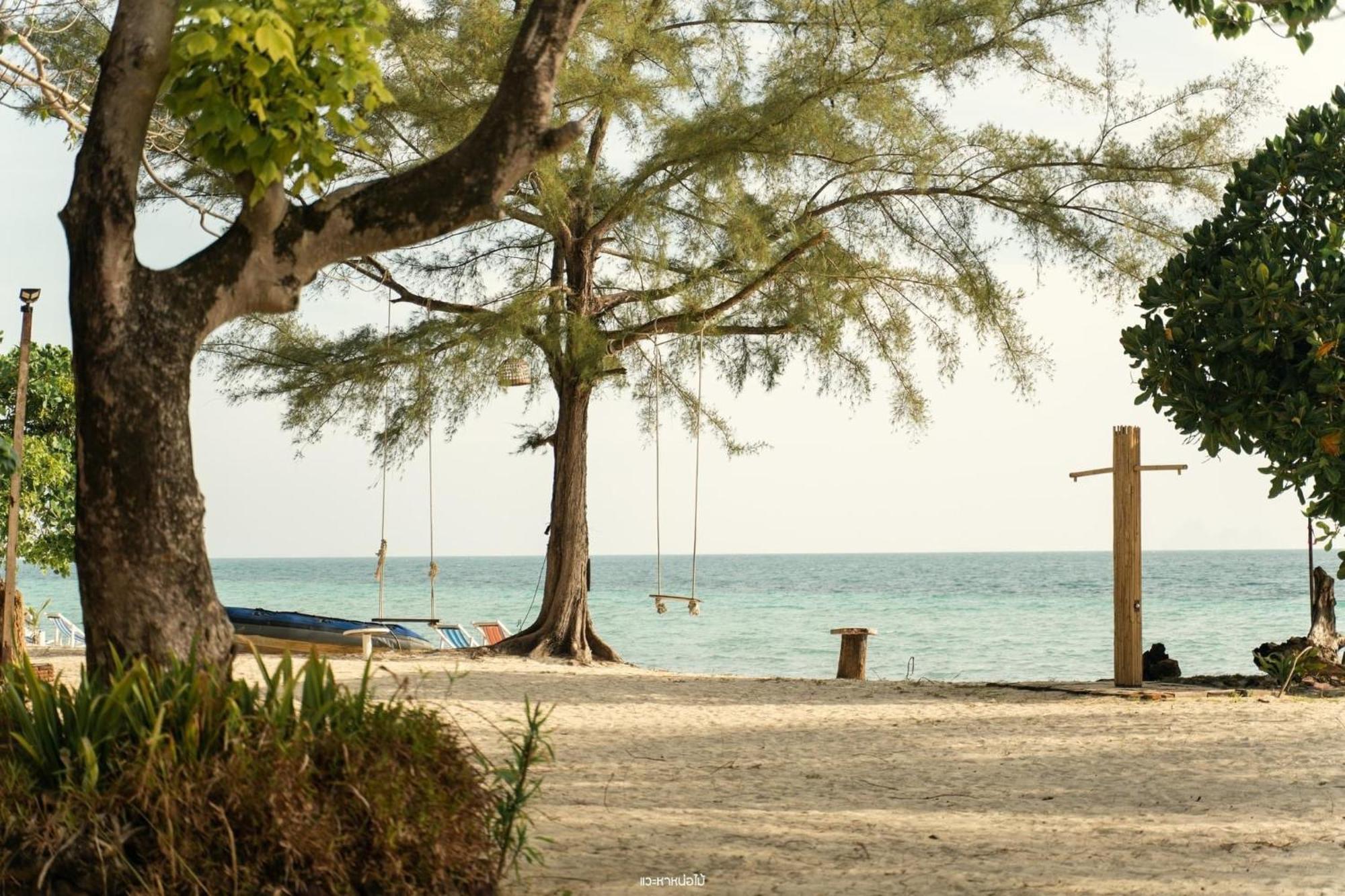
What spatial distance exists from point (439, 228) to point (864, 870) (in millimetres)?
2413

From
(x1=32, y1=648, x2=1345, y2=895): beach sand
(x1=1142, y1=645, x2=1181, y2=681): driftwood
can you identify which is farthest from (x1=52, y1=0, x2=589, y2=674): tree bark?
Result: (x1=1142, y1=645, x2=1181, y2=681): driftwood

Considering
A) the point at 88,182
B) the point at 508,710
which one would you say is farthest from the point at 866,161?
the point at 88,182

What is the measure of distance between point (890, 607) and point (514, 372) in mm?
28685

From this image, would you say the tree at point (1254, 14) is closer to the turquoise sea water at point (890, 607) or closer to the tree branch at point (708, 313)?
the tree branch at point (708, 313)

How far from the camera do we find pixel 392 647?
1316 centimetres

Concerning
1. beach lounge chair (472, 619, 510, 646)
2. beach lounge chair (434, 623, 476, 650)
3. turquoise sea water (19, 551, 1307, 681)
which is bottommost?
turquoise sea water (19, 551, 1307, 681)

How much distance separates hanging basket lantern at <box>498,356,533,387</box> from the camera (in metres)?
10.4

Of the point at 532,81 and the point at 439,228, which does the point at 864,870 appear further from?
the point at 532,81

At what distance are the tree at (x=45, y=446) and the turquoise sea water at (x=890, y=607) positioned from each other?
11.9 metres

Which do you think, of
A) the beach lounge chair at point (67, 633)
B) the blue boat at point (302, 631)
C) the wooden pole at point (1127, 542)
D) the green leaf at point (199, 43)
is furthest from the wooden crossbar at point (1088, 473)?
the beach lounge chair at point (67, 633)

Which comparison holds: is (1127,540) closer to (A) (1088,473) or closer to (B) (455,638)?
(A) (1088,473)

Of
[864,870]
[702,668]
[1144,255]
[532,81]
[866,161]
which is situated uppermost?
[866,161]

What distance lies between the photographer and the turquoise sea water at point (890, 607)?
23.3m

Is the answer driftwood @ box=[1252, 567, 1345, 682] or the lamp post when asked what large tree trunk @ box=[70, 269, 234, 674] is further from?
driftwood @ box=[1252, 567, 1345, 682]
